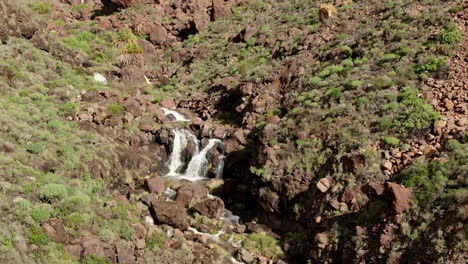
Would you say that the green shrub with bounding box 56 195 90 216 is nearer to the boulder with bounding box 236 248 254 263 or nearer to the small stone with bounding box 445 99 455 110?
the boulder with bounding box 236 248 254 263

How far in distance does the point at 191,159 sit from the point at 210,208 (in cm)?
677

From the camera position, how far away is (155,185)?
74.7 ft

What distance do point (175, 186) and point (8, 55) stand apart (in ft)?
53.5

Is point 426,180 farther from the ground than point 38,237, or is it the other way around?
point 426,180

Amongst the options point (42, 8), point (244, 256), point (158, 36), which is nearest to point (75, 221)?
point (244, 256)

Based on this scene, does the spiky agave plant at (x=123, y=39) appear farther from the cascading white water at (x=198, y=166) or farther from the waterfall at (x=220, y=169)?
the waterfall at (x=220, y=169)

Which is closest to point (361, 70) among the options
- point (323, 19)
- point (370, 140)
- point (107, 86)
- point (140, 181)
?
point (370, 140)

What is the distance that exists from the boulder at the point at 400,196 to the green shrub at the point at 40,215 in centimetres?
1458

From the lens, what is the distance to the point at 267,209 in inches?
816

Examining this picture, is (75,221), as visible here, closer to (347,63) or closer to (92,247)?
(92,247)

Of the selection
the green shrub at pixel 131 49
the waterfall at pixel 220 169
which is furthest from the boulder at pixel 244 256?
the green shrub at pixel 131 49

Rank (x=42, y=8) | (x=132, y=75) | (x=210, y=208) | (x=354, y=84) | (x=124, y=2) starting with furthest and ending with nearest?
1. (x=124, y=2)
2. (x=42, y=8)
3. (x=132, y=75)
4. (x=354, y=84)
5. (x=210, y=208)

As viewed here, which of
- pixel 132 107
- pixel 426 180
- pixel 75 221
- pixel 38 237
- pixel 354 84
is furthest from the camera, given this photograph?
pixel 132 107

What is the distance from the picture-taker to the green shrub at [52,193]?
655 inches
